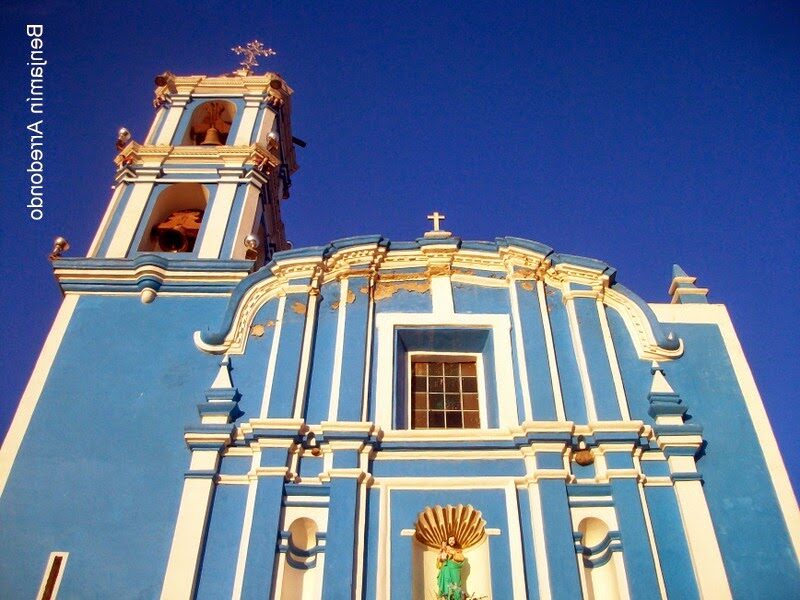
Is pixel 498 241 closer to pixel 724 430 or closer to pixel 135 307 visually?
pixel 724 430

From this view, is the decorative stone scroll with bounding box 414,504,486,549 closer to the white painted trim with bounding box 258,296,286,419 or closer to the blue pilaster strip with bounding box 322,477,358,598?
the blue pilaster strip with bounding box 322,477,358,598

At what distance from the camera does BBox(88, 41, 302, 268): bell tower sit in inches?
546

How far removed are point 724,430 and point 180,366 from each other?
6502 mm

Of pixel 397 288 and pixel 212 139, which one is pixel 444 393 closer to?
pixel 397 288

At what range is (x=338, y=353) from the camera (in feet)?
35.0

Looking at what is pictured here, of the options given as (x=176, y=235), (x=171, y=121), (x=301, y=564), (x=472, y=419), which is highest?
(x=171, y=121)

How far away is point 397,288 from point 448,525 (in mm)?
3504

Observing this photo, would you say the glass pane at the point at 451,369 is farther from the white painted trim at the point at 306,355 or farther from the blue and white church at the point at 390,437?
the white painted trim at the point at 306,355

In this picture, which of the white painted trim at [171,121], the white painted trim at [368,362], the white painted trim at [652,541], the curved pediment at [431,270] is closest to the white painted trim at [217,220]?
the white painted trim at [171,121]

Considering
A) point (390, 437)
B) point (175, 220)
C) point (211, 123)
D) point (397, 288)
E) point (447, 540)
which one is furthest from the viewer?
point (211, 123)

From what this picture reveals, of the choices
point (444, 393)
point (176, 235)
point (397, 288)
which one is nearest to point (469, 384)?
point (444, 393)

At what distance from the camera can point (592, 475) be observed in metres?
9.50

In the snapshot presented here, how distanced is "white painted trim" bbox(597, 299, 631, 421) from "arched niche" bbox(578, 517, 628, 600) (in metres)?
1.37

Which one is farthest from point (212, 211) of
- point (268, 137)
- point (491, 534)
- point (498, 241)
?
point (491, 534)
